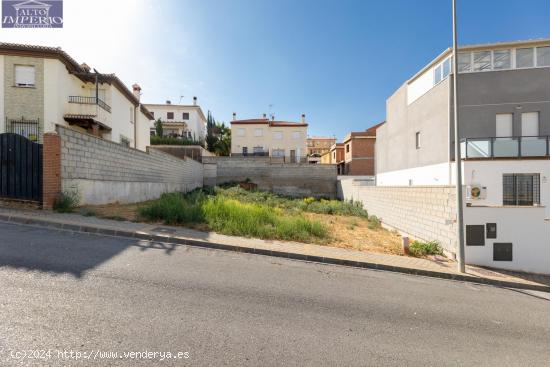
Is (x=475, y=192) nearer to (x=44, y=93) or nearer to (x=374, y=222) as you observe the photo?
(x=374, y=222)

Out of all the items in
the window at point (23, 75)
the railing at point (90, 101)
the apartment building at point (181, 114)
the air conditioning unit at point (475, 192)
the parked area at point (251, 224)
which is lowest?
the parked area at point (251, 224)

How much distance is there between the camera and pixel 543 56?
1445cm

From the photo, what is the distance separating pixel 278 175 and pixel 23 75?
63.0 feet

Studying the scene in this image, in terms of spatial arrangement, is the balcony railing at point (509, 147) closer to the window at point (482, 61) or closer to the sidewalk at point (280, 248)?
the window at point (482, 61)

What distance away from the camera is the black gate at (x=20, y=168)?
25.9 feet

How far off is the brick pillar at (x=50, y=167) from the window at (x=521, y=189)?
1903 cm

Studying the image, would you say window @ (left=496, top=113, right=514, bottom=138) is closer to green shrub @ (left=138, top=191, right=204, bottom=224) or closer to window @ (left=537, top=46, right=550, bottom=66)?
window @ (left=537, top=46, right=550, bottom=66)

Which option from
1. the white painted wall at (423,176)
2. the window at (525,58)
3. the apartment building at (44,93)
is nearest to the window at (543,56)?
the window at (525,58)

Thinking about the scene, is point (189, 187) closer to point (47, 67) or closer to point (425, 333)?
point (47, 67)

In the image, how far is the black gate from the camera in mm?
7898

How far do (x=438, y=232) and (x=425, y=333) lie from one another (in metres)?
4.99

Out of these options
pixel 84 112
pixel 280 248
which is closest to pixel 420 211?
pixel 280 248

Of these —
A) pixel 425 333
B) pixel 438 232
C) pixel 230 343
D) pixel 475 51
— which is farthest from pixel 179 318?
pixel 475 51

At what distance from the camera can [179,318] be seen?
3.03m
